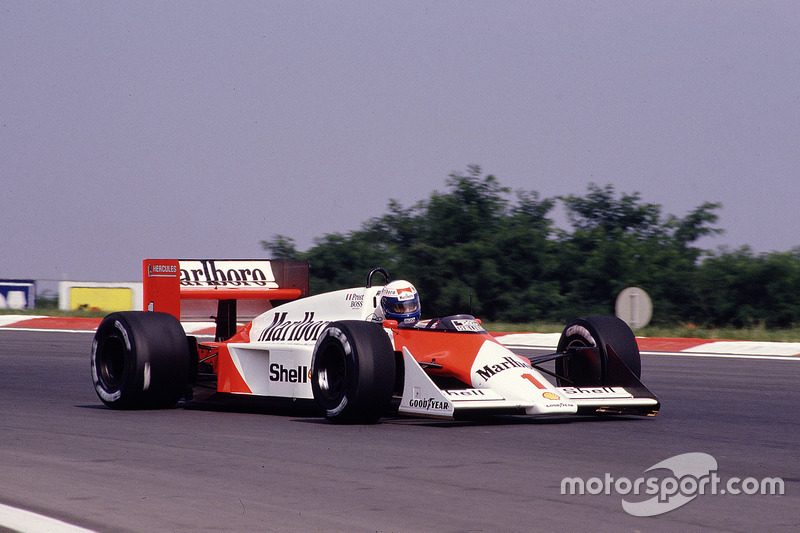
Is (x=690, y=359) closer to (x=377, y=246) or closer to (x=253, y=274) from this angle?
(x=253, y=274)

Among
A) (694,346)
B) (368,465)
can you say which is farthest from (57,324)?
(368,465)

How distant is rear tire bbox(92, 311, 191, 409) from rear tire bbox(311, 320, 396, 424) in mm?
1675

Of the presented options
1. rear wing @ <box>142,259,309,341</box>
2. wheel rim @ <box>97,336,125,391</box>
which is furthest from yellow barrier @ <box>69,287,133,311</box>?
wheel rim @ <box>97,336,125,391</box>

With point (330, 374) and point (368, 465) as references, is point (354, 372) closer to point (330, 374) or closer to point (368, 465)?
point (330, 374)

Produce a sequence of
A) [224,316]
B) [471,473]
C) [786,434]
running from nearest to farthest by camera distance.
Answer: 1. [471,473]
2. [786,434]
3. [224,316]

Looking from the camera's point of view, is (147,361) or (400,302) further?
(147,361)

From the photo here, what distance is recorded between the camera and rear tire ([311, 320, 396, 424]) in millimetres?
8578

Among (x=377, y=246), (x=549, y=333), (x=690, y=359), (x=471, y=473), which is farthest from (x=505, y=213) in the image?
(x=471, y=473)

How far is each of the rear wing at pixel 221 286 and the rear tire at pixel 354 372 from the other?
2626 millimetres

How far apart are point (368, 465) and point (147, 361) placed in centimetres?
383

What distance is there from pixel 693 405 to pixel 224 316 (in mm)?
4803

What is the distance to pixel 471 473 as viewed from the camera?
6.46 m

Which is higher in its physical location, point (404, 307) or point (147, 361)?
point (404, 307)

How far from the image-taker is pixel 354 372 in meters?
8.57
